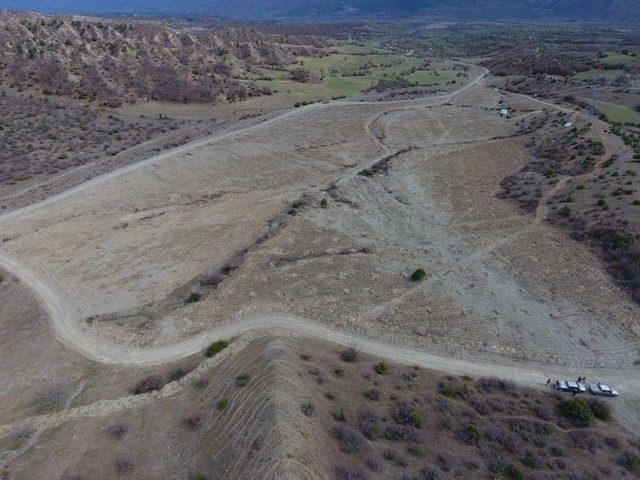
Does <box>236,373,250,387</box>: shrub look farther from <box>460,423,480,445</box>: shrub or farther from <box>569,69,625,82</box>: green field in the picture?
<box>569,69,625,82</box>: green field

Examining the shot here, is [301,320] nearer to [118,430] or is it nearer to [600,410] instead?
[118,430]

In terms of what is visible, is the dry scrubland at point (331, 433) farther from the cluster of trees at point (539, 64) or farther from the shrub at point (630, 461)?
the cluster of trees at point (539, 64)

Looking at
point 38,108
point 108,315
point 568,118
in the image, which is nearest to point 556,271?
point 108,315

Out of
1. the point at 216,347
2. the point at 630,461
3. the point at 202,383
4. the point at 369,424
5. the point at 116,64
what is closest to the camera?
the point at 630,461

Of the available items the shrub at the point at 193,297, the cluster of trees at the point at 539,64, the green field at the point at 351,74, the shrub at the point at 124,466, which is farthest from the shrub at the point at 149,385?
the cluster of trees at the point at 539,64

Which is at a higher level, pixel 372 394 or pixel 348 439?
pixel 348 439

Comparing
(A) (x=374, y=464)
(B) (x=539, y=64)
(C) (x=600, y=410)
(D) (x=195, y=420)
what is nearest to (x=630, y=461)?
(C) (x=600, y=410)
